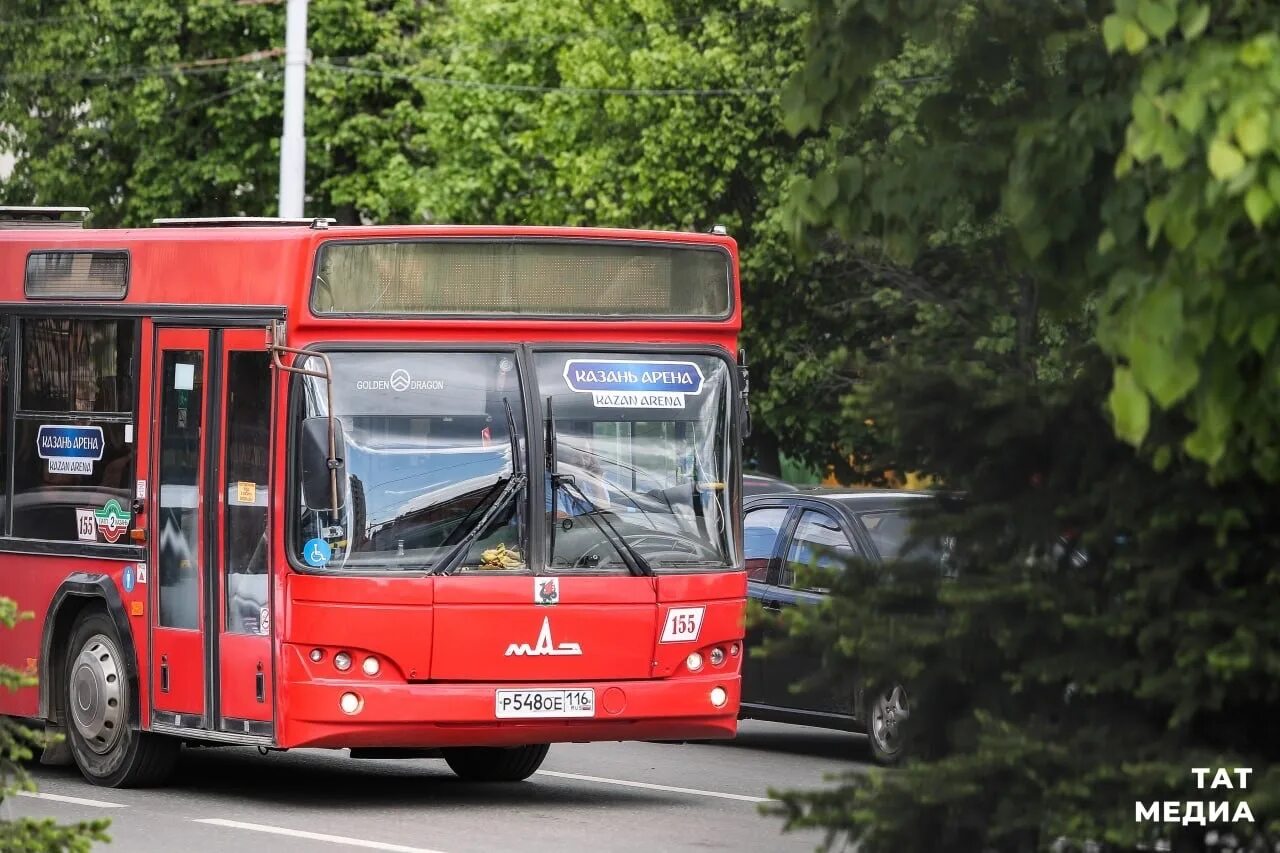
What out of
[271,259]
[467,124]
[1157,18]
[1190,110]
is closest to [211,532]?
[271,259]

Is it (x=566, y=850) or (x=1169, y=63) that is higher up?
(x=1169, y=63)

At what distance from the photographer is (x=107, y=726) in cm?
1199

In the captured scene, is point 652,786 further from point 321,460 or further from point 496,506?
point 321,460

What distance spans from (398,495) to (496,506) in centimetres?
47

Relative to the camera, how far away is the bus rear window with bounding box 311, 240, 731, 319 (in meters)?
11.1

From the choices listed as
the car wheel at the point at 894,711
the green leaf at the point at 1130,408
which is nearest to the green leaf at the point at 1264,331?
the green leaf at the point at 1130,408

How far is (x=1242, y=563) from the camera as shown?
16.9ft

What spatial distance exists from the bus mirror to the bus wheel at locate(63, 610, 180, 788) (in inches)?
75.2

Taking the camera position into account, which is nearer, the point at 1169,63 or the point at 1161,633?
the point at 1169,63

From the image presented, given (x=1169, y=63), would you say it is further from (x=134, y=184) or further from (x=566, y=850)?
(x=134, y=184)

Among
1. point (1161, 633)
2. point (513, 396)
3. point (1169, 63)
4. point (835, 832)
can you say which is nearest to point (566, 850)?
A: point (513, 396)

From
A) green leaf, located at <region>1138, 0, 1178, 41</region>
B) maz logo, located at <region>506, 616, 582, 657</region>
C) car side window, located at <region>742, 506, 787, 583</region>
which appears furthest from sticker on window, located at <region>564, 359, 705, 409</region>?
green leaf, located at <region>1138, 0, 1178, 41</region>

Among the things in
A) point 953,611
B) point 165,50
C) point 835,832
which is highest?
point 165,50

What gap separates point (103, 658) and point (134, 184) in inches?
1210
